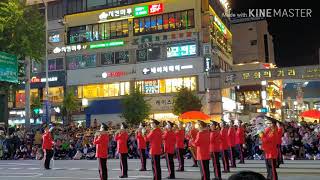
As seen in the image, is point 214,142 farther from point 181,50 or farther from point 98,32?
point 98,32

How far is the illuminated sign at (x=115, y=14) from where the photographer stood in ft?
175

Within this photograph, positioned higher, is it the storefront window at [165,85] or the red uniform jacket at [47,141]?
the storefront window at [165,85]

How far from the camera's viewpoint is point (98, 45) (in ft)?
181

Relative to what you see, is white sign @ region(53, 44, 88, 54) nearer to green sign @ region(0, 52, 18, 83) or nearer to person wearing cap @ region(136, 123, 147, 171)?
green sign @ region(0, 52, 18, 83)

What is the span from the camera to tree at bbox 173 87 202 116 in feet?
152

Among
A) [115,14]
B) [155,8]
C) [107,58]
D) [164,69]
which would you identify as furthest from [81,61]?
[155,8]

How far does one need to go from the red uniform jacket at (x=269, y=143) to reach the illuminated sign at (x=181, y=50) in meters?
36.5

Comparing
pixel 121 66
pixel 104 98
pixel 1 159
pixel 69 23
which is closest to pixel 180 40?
pixel 121 66

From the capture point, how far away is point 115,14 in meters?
54.0

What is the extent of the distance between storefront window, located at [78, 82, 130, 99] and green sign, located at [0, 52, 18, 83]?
25.8 metres

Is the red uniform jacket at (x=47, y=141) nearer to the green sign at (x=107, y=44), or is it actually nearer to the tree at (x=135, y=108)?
the tree at (x=135, y=108)

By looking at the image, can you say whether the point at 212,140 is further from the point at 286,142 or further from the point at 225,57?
the point at 225,57

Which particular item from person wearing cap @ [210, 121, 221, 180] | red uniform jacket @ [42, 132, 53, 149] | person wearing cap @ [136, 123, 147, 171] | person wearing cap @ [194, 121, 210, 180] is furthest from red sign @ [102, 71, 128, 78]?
person wearing cap @ [194, 121, 210, 180]

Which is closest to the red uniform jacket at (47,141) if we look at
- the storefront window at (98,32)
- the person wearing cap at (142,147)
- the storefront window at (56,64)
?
the person wearing cap at (142,147)
